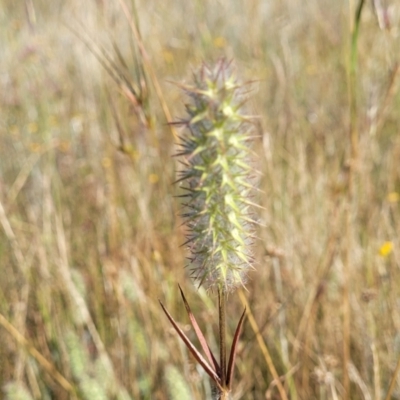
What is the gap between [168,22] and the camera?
13.0 feet

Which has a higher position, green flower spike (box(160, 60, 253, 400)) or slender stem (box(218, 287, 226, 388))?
green flower spike (box(160, 60, 253, 400))

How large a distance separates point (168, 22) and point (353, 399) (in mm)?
3264

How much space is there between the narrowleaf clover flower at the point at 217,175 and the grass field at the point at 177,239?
0.29ft

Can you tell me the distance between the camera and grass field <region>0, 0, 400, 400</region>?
4.66ft

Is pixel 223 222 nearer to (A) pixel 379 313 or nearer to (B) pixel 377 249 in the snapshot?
(A) pixel 379 313

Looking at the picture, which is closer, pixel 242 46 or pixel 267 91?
pixel 267 91

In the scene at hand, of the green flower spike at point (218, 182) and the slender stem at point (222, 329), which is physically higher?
the green flower spike at point (218, 182)

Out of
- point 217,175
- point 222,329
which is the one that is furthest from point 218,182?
point 222,329

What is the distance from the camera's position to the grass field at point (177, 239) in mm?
1419

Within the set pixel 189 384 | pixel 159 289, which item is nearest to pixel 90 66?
pixel 159 289

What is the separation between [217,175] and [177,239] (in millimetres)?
1074

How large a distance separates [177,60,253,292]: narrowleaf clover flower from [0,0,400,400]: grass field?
87 millimetres

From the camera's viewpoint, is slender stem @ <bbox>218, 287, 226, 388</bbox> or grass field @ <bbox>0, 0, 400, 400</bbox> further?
grass field @ <bbox>0, 0, 400, 400</bbox>

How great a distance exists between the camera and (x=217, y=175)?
2.21 ft
